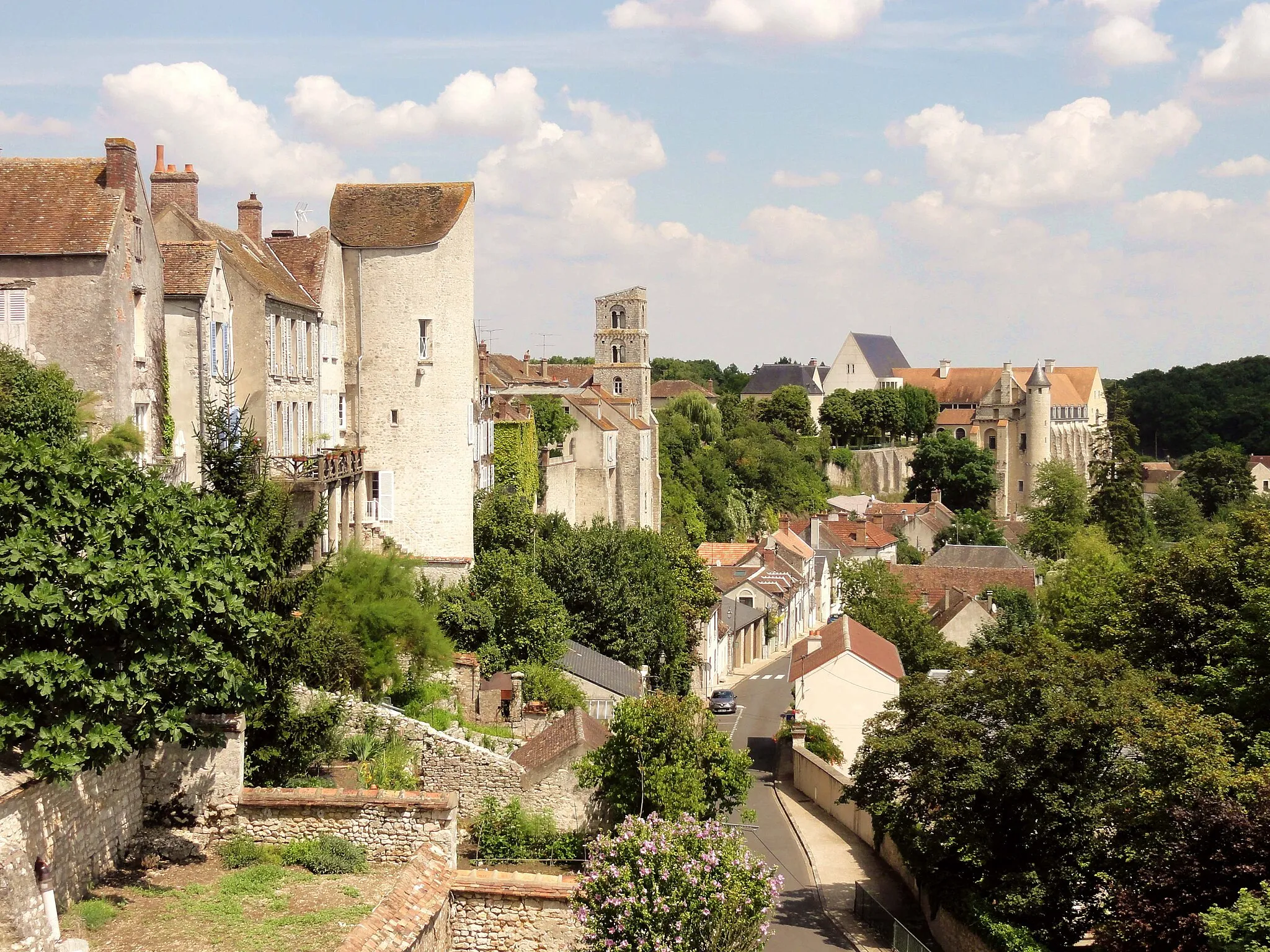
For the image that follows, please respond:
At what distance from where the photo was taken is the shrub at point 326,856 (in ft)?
53.9

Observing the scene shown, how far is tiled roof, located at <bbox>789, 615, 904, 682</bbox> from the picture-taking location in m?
39.4

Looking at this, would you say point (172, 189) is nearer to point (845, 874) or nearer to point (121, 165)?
point (121, 165)

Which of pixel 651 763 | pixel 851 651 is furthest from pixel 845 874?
pixel 851 651

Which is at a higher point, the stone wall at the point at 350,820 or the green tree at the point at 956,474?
the green tree at the point at 956,474

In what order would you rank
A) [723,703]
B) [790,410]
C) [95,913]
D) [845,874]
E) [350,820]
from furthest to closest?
[790,410], [723,703], [845,874], [350,820], [95,913]

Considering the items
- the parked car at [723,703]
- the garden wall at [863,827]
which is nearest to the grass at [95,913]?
the garden wall at [863,827]

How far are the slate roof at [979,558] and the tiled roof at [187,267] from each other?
173ft

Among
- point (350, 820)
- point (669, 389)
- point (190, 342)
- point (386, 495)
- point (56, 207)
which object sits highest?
point (669, 389)

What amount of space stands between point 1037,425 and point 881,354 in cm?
2658

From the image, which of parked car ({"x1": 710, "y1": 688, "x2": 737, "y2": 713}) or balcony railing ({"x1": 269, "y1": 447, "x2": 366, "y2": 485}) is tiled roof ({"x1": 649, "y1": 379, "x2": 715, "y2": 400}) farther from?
balcony railing ({"x1": 269, "y1": 447, "x2": 366, "y2": 485})

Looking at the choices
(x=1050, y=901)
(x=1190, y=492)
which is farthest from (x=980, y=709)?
(x=1190, y=492)

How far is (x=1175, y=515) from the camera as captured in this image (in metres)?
93.6

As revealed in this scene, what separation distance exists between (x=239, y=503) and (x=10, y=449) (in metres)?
5.05

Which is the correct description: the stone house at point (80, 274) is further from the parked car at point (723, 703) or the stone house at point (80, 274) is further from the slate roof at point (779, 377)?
the slate roof at point (779, 377)
